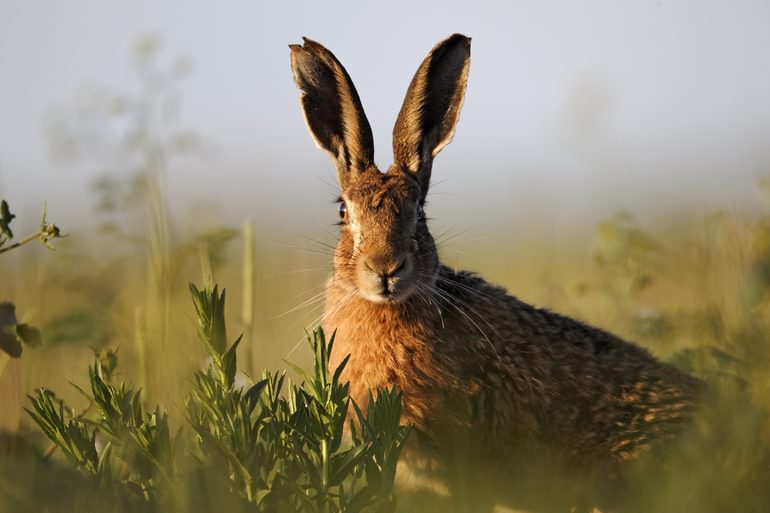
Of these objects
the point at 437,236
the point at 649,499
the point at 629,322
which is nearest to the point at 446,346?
the point at 437,236

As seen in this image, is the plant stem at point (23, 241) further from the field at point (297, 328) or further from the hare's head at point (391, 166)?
the hare's head at point (391, 166)

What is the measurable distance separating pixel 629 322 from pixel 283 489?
404cm

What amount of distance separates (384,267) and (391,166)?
1170mm

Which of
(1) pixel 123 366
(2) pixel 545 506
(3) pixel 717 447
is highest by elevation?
(3) pixel 717 447

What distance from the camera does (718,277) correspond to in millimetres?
Result: 4090

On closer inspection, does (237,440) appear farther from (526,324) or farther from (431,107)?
(431,107)

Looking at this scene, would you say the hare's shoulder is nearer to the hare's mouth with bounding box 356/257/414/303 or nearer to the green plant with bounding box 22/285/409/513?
the hare's mouth with bounding box 356/257/414/303

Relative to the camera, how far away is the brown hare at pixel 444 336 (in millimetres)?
5137

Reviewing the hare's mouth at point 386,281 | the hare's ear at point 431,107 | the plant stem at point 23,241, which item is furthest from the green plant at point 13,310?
the hare's ear at point 431,107

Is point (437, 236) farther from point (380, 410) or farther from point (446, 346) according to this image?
point (380, 410)

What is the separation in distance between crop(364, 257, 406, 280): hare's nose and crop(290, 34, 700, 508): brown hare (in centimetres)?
1

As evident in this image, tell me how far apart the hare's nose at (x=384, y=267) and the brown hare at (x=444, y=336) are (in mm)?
11

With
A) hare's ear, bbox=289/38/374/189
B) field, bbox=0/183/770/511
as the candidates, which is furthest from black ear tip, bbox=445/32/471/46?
field, bbox=0/183/770/511

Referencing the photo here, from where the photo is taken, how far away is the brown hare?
16.9 ft
